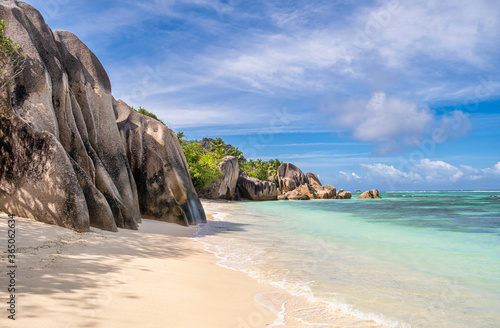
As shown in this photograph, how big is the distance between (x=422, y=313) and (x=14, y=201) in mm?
8838

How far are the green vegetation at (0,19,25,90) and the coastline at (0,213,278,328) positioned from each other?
3734mm

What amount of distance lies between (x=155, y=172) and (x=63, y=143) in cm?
441

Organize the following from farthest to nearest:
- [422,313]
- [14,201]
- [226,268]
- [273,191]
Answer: [273,191] < [14,201] < [226,268] < [422,313]

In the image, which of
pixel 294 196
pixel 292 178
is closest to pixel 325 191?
pixel 292 178

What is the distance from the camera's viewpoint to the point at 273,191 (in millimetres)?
61750

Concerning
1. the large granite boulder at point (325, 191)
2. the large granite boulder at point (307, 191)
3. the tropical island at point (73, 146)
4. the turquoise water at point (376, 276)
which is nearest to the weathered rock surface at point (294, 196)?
the large granite boulder at point (307, 191)

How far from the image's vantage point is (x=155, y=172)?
13906mm

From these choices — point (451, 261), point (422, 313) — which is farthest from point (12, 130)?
point (451, 261)

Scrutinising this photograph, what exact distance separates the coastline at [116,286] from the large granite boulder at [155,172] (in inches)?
235

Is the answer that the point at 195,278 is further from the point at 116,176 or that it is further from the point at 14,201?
the point at 116,176

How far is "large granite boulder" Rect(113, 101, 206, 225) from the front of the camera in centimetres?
1384

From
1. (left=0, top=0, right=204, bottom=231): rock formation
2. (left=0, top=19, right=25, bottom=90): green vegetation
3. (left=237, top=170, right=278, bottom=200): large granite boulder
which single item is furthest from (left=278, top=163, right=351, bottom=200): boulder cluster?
(left=0, top=19, right=25, bottom=90): green vegetation

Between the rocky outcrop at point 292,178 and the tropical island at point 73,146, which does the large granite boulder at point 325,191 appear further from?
the tropical island at point 73,146

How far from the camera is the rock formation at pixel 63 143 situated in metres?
7.84
